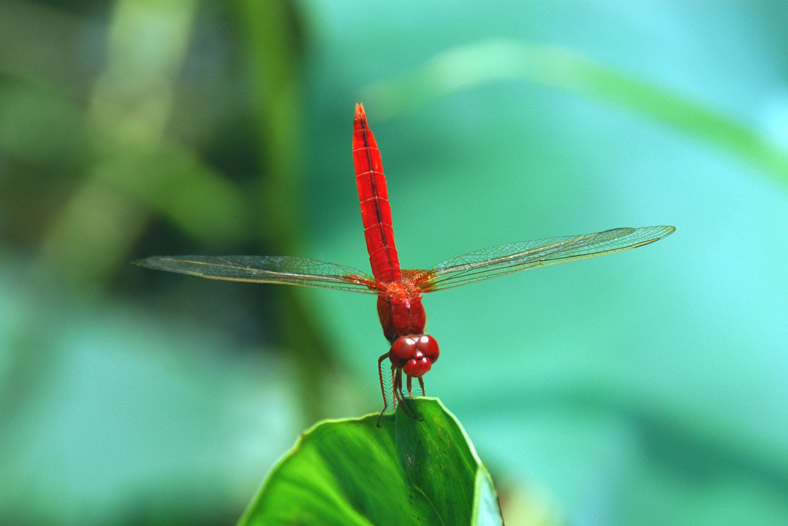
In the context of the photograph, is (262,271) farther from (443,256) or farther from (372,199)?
(443,256)

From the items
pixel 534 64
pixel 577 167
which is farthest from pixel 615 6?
pixel 577 167

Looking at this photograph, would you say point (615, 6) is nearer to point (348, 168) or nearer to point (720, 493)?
point (348, 168)

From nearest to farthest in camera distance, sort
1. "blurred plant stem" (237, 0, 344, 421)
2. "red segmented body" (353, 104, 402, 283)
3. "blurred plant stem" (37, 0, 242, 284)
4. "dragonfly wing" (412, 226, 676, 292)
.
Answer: "dragonfly wing" (412, 226, 676, 292) → "red segmented body" (353, 104, 402, 283) → "blurred plant stem" (237, 0, 344, 421) → "blurred plant stem" (37, 0, 242, 284)

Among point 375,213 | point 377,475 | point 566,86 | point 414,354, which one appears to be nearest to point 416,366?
point 414,354

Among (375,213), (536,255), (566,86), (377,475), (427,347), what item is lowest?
(377,475)

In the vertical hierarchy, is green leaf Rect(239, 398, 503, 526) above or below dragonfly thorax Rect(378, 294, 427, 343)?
below

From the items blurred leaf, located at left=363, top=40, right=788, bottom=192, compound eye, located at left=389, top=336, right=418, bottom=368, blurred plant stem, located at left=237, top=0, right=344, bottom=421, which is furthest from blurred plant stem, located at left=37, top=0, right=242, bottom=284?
compound eye, located at left=389, top=336, right=418, bottom=368

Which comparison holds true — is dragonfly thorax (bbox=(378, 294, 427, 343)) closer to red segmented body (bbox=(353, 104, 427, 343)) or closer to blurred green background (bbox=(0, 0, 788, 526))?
red segmented body (bbox=(353, 104, 427, 343))
